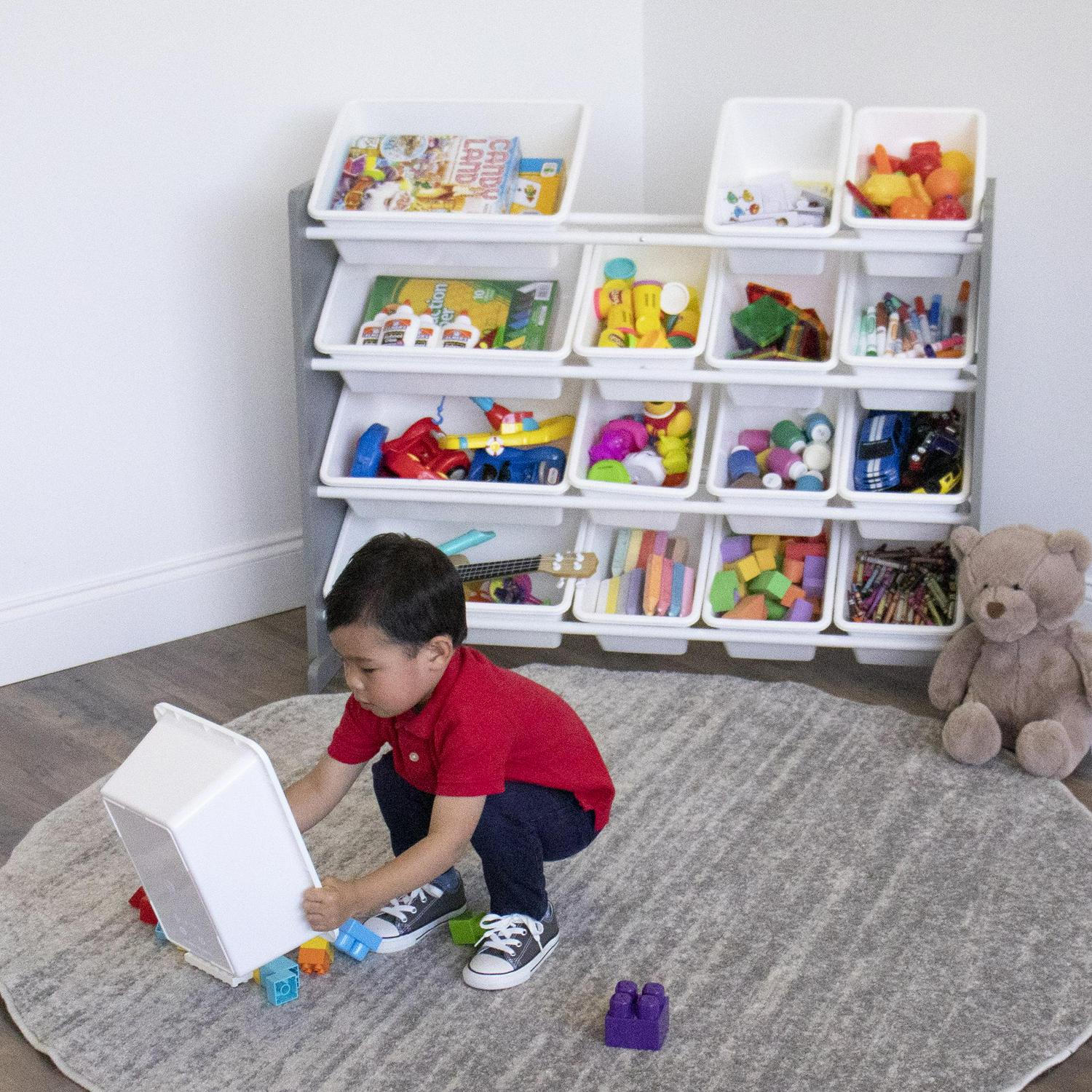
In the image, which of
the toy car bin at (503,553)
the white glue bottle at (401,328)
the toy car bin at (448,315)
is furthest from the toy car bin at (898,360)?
the white glue bottle at (401,328)

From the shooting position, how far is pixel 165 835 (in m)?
1.29

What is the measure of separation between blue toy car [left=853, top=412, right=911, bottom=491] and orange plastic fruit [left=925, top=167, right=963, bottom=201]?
35cm

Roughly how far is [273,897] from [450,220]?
1.09 m

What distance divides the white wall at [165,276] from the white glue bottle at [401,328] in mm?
367

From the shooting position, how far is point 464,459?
226 cm

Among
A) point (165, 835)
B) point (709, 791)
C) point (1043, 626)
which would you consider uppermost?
point (165, 835)

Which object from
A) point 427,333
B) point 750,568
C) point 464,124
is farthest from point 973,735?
point 464,124

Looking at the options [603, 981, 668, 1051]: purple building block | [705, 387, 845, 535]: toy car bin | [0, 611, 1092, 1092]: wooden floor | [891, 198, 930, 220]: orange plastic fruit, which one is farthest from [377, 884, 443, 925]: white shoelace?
[891, 198, 930, 220]: orange plastic fruit

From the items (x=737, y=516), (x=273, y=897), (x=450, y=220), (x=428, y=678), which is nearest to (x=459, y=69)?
(x=450, y=220)

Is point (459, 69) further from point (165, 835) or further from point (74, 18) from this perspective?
point (165, 835)

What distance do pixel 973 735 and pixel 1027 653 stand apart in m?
0.15

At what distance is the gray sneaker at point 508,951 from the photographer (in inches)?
58.5

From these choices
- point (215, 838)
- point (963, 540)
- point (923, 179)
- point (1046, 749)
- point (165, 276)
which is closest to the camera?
point (215, 838)

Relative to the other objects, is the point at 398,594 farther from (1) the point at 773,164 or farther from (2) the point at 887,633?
(1) the point at 773,164
